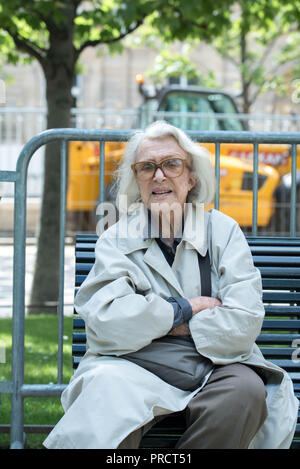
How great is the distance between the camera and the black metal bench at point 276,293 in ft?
11.2

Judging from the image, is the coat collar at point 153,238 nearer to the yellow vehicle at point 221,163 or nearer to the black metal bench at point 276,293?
the black metal bench at point 276,293

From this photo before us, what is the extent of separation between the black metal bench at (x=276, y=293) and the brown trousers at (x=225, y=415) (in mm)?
572

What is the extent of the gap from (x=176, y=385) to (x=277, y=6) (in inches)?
270

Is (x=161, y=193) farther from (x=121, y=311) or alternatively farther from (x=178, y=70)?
(x=178, y=70)

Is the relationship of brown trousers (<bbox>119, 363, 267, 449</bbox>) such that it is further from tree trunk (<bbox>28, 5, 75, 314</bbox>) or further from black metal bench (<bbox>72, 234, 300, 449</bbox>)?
tree trunk (<bbox>28, 5, 75, 314</bbox>)

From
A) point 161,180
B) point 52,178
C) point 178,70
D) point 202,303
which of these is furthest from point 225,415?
point 178,70

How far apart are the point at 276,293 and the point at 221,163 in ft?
26.2

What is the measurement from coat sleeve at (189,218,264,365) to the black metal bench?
0.46m

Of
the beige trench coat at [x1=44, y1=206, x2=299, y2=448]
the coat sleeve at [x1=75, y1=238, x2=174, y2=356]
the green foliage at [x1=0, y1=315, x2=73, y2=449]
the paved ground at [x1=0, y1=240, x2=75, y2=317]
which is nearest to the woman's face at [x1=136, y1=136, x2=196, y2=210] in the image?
the beige trench coat at [x1=44, y1=206, x2=299, y2=448]

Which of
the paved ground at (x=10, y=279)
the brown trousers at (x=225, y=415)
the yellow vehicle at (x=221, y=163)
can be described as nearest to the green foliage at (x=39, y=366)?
the paved ground at (x=10, y=279)

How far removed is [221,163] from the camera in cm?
1137

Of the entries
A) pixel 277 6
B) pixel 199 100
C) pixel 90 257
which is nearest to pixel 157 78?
pixel 199 100

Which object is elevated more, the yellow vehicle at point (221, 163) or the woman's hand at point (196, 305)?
the yellow vehicle at point (221, 163)

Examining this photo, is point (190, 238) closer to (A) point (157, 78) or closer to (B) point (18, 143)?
(B) point (18, 143)
